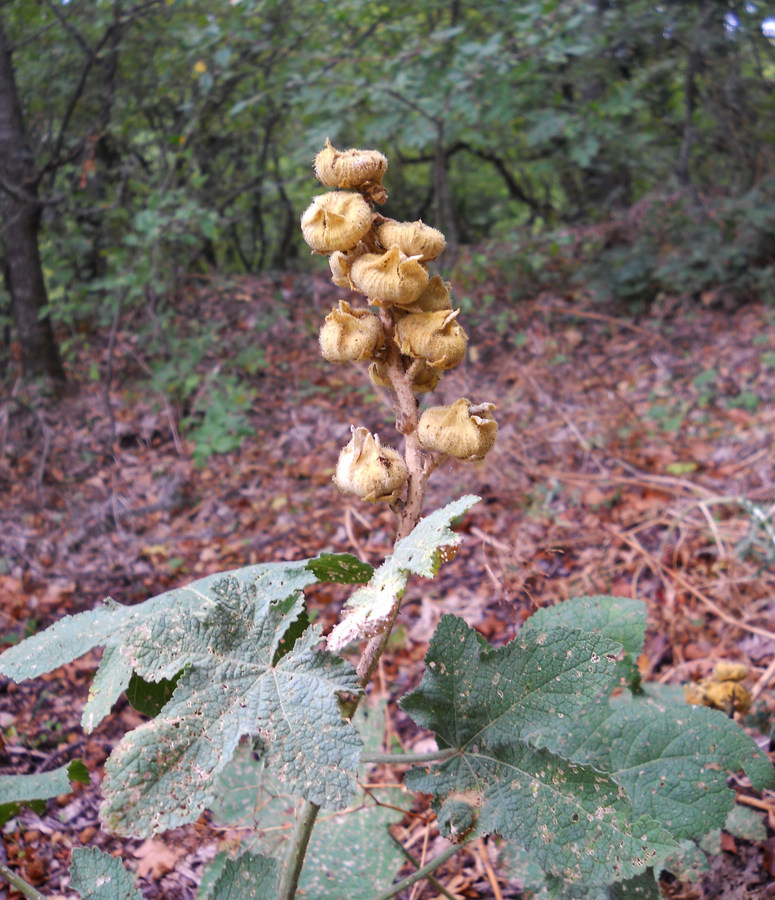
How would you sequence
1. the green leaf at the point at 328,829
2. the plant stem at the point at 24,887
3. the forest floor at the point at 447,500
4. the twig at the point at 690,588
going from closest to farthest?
A: the plant stem at the point at 24,887
the green leaf at the point at 328,829
the forest floor at the point at 447,500
the twig at the point at 690,588

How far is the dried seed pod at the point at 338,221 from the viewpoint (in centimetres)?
92

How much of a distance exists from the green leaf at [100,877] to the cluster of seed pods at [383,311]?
632 mm

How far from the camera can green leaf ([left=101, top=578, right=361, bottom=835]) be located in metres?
0.76

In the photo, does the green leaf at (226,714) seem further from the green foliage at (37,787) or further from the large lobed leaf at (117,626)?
the green foliage at (37,787)

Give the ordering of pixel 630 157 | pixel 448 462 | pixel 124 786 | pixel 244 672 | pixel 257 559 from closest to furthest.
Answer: pixel 124 786 < pixel 244 672 < pixel 448 462 < pixel 257 559 < pixel 630 157

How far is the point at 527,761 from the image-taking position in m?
0.93

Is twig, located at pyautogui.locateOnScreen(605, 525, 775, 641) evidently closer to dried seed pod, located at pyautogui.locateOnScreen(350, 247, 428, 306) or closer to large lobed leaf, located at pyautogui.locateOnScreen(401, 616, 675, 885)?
large lobed leaf, located at pyautogui.locateOnScreen(401, 616, 675, 885)

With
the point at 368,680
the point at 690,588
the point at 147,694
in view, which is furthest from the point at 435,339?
the point at 690,588

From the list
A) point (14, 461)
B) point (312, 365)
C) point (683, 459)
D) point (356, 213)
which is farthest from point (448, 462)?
point (312, 365)

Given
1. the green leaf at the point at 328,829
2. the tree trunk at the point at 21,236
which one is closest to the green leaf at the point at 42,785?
the green leaf at the point at 328,829

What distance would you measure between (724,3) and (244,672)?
23.4ft

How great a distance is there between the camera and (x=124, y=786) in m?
0.75

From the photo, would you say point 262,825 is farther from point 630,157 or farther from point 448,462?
point 630,157

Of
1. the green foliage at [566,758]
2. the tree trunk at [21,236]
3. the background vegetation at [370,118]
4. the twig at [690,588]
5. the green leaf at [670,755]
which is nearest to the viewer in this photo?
the green foliage at [566,758]
